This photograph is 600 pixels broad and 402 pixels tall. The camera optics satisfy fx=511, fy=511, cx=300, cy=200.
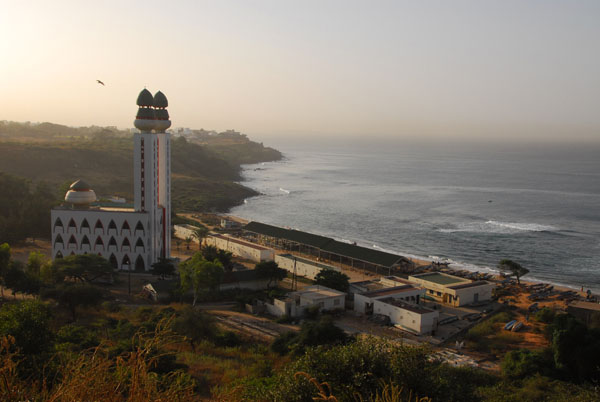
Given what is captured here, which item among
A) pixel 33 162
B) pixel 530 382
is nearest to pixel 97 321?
pixel 530 382

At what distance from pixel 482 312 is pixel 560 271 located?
59.9 feet

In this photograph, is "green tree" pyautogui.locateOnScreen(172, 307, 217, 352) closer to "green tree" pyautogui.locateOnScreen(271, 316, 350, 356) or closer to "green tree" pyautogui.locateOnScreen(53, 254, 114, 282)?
"green tree" pyautogui.locateOnScreen(271, 316, 350, 356)

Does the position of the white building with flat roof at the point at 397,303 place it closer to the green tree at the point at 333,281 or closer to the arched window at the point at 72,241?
the green tree at the point at 333,281

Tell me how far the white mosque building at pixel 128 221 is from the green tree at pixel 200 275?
8187 millimetres

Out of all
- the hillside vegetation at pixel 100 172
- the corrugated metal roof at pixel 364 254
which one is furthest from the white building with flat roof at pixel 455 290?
the hillside vegetation at pixel 100 172

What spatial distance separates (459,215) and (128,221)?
171ft

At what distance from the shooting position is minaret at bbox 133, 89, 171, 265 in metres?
39.5

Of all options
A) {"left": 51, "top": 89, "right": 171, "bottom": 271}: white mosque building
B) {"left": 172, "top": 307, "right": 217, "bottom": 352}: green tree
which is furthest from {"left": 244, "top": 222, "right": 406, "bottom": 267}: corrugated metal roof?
{"left": 172, "top": 307, "right": 217, "bottom": 352}: green tree

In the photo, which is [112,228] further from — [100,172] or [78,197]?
[100,172]

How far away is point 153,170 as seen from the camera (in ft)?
131

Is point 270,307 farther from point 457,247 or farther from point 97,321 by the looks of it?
point 457,247

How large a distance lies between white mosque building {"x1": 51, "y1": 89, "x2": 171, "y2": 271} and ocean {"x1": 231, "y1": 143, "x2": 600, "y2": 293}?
26.5m

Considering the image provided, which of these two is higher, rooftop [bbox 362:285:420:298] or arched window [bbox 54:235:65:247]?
arched window [bbox 54:235:65:247]

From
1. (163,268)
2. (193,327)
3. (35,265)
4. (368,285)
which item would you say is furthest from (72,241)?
(368,285)
